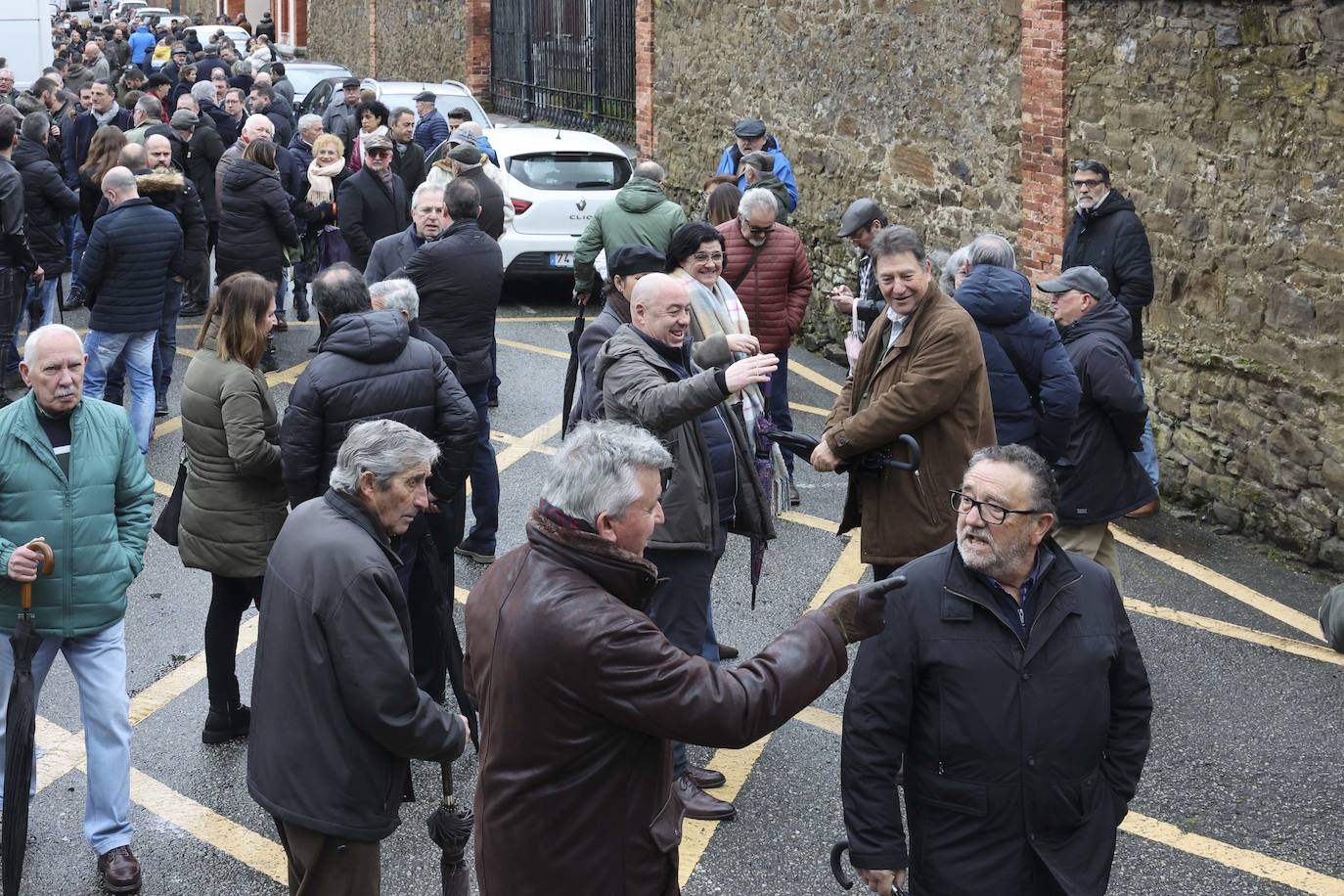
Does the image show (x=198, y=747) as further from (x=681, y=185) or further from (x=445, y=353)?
(x=681, y=185)

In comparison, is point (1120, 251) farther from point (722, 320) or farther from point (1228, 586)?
point (722, 320)

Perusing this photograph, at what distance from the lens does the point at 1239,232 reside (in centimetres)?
887

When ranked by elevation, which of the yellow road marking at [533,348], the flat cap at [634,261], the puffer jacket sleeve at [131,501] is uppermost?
the flat cap at [634,261]

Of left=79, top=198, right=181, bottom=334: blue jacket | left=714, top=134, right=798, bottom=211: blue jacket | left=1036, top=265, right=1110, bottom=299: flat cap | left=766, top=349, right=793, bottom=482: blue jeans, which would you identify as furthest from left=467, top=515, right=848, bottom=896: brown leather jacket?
left=714, top=134, right=798, bottom=211: blue jacket

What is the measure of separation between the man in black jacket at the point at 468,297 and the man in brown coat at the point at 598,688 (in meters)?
4.52

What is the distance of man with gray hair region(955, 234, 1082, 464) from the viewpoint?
20.8ft

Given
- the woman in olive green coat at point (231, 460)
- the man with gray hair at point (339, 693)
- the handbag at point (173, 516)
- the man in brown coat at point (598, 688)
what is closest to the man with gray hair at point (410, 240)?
the woman in olive green coat at point (231, 460)

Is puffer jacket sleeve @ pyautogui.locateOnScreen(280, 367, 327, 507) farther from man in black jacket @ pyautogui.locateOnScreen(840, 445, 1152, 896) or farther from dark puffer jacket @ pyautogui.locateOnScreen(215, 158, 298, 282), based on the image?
dark puffer jacket @ pyautogui.locateOnScreen(215, 158, 298, 282)

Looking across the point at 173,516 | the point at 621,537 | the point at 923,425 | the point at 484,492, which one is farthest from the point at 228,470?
the point at 621,537

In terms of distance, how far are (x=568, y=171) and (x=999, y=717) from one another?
38.9 ft

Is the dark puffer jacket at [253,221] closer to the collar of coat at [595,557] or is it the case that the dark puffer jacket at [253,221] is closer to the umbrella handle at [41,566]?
the umbrella handle at [41,566]

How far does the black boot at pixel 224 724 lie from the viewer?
636cm

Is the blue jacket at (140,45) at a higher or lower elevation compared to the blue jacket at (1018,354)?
higher

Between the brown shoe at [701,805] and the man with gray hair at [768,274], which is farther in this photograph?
the man with gray hair at [768,274]
